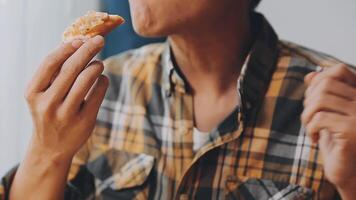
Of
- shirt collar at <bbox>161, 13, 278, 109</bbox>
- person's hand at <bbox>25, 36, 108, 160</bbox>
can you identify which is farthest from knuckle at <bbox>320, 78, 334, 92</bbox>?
person's hand at <bbox>25, 36, 108, 160</bbox>

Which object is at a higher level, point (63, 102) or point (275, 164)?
point (63, 102)

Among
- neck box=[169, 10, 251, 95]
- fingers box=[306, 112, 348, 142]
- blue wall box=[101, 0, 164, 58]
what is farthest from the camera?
blue wall box=[101, 0, 164, 58]

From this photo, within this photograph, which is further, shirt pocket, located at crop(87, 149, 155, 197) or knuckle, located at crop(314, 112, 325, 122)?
shirt pocket, located at crop(87, 149, 155, 197)

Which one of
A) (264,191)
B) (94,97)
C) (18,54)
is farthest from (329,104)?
(18,54)

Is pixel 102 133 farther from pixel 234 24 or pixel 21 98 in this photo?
pixel 234 24

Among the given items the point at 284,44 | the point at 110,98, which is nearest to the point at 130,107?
the point at 110,98

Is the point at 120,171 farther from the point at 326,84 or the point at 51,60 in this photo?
the point at 326,84

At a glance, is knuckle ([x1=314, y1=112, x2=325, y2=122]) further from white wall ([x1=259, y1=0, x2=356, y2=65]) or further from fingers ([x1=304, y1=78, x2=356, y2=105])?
white wall ([x1=259, y1=0, x2=356, y2=65])
